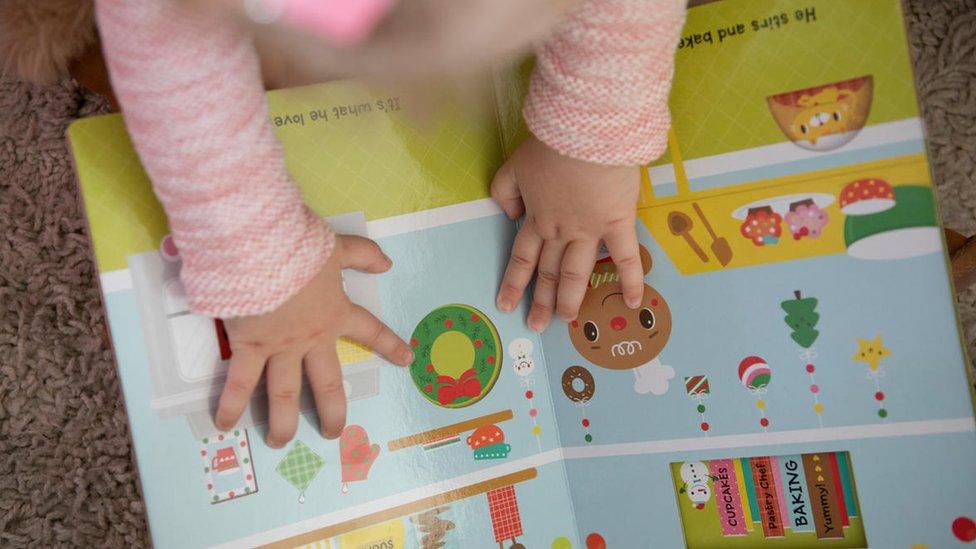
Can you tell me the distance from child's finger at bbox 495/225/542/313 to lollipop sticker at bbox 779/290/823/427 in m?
0.15

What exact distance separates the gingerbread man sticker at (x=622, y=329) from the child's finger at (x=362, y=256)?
128 mm

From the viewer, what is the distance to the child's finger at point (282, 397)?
0.51 m

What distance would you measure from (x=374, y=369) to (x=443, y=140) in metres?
0.15

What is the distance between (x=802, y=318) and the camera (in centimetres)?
51

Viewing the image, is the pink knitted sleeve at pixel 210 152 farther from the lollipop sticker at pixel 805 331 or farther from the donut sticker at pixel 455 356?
the lollipop sticker at pixel 805 331

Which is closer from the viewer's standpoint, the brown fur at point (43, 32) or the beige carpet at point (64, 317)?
the brown fur at point (43, 32)

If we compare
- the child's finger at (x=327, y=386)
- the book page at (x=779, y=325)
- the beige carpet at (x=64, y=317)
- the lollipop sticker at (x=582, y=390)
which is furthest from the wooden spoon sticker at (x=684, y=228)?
the beige carpet at (x=64, y=317)

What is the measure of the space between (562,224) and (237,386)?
21cm

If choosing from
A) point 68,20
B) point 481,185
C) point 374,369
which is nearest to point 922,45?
point 481,185

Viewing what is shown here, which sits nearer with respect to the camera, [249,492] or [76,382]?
[249,492]

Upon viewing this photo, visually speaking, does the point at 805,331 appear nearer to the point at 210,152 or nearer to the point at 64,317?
the point at 210,152

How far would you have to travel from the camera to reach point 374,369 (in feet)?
1.76

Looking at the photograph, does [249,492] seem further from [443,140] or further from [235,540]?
[443,140]

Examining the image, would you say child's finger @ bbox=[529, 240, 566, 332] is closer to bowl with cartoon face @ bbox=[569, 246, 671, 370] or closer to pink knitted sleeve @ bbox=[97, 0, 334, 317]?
bowl with cartoon face @ bbox=[569, 246, 671, 370]
